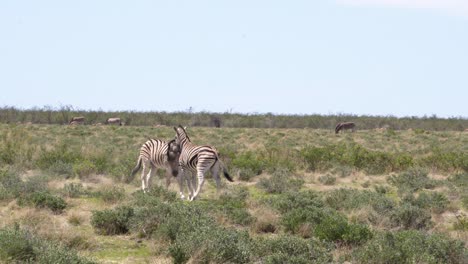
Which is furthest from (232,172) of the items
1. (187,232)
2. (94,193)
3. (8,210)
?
(187,232)

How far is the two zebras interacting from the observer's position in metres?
16.9

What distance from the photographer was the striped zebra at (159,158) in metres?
17.7

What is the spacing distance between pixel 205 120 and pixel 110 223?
53826 mm

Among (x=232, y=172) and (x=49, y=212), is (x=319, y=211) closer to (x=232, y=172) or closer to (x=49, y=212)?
(x=49, y=212)

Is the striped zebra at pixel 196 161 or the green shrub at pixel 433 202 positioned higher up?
the striped zebra at pixel 196 161

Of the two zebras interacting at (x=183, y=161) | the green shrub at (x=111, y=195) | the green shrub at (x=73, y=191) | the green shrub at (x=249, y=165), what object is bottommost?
the green shrub at (x=73, y=191)

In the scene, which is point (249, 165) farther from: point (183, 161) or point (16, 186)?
point (16, 186)

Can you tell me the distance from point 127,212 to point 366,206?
458cm

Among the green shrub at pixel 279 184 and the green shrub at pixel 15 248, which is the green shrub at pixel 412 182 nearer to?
the green shrub at pixel 279 184

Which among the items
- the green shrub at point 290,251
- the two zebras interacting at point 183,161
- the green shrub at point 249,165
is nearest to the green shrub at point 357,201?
the two zebras interacting at point 183,161

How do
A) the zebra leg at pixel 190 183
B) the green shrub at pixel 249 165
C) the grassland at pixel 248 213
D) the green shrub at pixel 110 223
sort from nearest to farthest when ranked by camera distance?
the grassland at pixel 248 213 < the green shrub at pixel 110 223 < the zebra leg at pixel 190 183 < the green shrub at pixel 249 165

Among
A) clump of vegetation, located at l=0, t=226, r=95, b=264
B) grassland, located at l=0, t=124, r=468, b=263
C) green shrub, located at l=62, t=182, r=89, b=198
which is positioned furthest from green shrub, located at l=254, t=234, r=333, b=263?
green shrub, located at l=62, t=182, r=89, b=198

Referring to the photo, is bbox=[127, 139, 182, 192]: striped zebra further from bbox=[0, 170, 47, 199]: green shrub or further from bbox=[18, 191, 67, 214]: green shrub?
bbox=[18, 191, 67, 214]: green shrub

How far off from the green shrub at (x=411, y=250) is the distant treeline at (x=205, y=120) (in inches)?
2054
